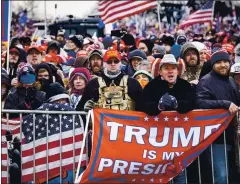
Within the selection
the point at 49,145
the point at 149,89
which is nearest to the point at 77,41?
the point at 149,89

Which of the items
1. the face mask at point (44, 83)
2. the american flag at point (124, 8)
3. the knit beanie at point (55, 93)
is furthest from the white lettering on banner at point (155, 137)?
the american flag at point (124, 8)

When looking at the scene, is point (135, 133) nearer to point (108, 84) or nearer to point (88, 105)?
point (88, 105)

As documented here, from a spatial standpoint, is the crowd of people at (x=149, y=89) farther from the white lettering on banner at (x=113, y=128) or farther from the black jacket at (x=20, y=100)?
the white lettering on banner at (x=113, y=128)

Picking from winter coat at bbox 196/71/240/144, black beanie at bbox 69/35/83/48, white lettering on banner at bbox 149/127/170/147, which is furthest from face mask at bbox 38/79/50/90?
black beanie at bbox 69/35/83/48

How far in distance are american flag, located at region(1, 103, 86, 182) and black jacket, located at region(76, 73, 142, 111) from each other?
0.59 m

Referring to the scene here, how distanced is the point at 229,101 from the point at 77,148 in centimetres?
186

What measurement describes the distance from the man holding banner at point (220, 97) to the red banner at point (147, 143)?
13 cm

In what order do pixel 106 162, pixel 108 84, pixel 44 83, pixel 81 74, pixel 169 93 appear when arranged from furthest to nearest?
pixel 44 83 < pixel 81 74 < pixel 108 84 < pixel 169 93 < pixel 106 162

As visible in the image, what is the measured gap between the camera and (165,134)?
8375mm

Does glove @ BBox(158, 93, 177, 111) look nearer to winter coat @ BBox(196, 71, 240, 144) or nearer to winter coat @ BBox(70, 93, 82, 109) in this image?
winter coat @ BBox(196, 71, 240, 144)

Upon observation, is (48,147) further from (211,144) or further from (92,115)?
(211,144)

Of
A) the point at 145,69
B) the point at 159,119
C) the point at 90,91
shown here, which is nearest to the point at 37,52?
the point at 145,69

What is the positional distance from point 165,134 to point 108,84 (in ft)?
3.28

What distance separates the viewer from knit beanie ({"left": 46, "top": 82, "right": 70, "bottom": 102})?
9.08 meters
